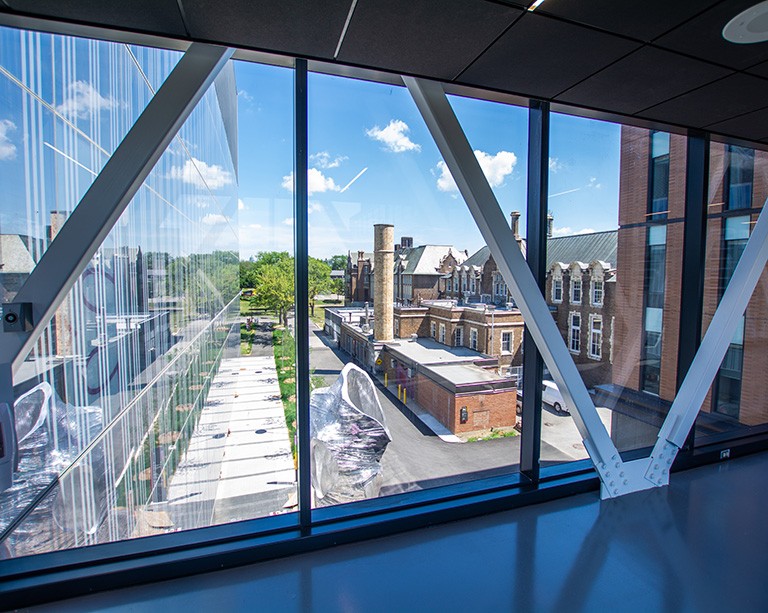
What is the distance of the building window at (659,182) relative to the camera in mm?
2848

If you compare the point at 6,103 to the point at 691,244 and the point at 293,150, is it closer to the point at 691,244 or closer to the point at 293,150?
the point at 293,150

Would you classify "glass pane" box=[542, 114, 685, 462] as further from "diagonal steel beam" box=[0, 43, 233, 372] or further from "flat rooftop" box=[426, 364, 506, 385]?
"diagonal steel beam" box=[0, 43, 233, 372]

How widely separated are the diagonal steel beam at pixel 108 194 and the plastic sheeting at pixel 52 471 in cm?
34

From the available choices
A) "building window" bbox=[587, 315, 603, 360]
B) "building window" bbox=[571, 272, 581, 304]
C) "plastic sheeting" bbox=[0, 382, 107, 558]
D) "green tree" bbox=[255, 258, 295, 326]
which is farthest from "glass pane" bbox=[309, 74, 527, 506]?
"plastic sheeting" bbox=[0, 382, 107, 558]

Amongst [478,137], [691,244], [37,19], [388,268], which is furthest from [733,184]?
[37,19]

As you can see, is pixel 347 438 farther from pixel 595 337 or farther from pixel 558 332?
pixel 595 337

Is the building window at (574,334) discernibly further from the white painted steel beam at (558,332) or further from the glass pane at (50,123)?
the glass pane at (50,123)

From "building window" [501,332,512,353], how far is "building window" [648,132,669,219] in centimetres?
154

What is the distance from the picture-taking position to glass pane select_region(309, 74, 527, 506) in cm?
203

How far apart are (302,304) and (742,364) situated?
376cm

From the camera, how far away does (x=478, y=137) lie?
2305 mm

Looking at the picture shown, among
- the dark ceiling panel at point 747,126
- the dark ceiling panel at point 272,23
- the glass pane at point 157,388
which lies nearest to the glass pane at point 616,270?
the dark ceiling panel at point 747,126

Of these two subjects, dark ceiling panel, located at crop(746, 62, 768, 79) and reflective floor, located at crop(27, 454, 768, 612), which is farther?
dark ceiling panel, located at crop(746, 62, 768, 79)

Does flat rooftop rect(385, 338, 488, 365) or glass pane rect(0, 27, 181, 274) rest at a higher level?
glass pane rect(0, 27, 181, 274)
